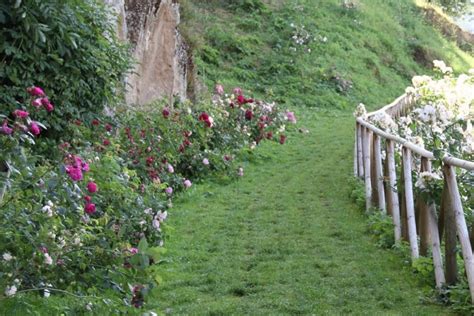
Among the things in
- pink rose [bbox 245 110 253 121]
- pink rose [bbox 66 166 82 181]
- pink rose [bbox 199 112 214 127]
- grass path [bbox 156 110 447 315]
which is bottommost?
grass path [bbox 156 110 447 315]

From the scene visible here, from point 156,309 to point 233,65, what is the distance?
18.0 m

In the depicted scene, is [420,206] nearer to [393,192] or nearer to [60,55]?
[393,192]

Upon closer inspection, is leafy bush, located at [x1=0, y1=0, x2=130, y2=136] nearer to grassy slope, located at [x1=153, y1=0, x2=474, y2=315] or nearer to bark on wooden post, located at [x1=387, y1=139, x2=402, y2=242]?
grassy slope, located at [x1=153, y1=0, x2=474, y2=315]

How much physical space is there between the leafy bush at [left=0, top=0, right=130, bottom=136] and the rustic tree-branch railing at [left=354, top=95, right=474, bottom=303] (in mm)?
2935

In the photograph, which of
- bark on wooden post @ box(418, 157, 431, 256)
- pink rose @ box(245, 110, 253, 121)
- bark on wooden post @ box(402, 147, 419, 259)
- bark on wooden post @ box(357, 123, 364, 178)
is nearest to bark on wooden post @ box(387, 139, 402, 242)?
bark on wooden post @ box(402, 147, 419, 259)

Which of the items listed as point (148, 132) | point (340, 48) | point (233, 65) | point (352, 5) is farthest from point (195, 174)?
point (352, 5)

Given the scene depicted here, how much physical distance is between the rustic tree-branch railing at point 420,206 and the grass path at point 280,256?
29 cm

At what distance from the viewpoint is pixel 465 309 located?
5.03 m

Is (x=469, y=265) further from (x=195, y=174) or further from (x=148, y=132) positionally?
(x=195, y=174)

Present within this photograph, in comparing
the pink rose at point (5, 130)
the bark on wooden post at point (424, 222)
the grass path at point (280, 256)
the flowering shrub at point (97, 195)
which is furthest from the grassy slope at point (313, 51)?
the pink rose at point (5, 130)

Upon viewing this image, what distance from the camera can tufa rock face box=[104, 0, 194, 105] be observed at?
11242 millimetres

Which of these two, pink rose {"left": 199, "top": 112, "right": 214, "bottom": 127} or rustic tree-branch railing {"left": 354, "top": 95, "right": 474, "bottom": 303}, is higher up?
pink rose {"left": 199, "top": 112, "right": 214, "bottom": 127}

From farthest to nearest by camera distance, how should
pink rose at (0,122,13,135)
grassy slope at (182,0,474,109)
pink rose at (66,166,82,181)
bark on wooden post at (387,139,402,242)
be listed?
1. grassy slope at (182,0,474,109)
2. bark on wooden post at (387,139,402,242)
3. pink rose at (66,166,82,181)
4. pink rose at (0,122,13,135)

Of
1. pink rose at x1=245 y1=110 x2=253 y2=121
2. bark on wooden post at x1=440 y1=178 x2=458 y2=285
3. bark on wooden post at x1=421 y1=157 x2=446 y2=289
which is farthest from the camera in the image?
pink rose at x1=245 y1=110 x2=253 y2=121
